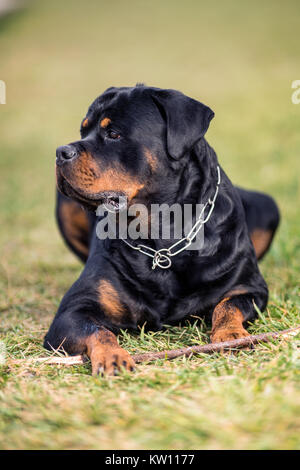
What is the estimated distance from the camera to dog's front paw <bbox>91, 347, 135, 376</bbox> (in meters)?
1.97

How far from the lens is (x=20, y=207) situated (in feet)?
23.7

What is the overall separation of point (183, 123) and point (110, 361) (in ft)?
3.77

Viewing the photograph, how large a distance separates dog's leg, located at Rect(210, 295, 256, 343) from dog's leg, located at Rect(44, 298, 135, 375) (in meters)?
0.47

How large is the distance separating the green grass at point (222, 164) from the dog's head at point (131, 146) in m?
0.74

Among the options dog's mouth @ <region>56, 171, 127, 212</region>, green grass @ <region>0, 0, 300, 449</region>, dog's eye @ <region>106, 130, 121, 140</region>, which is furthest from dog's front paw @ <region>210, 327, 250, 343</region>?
dog's eye @ <region>106, 130, 121, 140</region>

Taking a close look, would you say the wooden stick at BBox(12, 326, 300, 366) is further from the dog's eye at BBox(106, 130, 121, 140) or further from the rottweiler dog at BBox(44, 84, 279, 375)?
the dog's eye at BBox(106, 130, 121, 140)

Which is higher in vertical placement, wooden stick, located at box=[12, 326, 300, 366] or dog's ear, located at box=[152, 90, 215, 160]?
dog's ear, located at box=[152, 90, 215, 160]

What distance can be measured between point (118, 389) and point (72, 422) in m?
0.27

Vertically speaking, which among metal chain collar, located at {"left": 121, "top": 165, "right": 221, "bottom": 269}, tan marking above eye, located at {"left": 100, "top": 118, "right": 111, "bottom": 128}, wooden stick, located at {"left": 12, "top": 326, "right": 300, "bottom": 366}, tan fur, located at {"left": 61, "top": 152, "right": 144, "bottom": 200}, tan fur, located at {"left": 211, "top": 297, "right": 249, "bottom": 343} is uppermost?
tan marking above eye, located at {"left": 100, "top": 118, "right": 111, "bottom": 128}

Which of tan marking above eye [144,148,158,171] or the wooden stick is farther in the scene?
tan marking above eye [144,148,158,171]

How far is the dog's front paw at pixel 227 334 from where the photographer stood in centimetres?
228

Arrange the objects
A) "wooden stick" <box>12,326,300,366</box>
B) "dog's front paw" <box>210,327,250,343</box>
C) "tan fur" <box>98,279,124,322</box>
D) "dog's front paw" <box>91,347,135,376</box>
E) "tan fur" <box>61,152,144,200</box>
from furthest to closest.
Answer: "tan fur" <box>98,279,124,322</box> < "tan fur" <box>61,152,144,200</box> < "dog's front paw" <box>210,327,250,343</box> < "wooden stick" <box>12,326,300,366</box> < "dog's front paw" <box>91,347,135,376</box>

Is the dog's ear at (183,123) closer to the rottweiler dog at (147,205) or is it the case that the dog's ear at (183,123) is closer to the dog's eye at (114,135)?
the rottweiler dog at (147,205)
